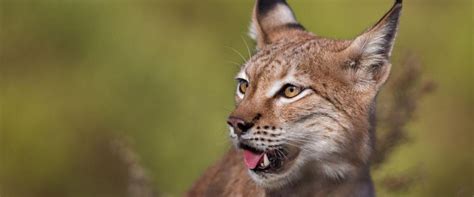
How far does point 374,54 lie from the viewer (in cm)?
856

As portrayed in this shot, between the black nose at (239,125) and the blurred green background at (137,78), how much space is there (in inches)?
297

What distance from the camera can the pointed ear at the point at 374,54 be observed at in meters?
8.52

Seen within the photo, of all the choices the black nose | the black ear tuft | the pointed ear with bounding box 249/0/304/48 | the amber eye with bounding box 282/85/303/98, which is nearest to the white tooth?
the black nose

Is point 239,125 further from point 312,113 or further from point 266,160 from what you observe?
point 312,113

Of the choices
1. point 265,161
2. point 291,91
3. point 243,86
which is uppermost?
point 243,86

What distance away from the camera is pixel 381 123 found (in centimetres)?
970

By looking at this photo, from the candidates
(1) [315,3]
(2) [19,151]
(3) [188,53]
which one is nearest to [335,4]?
(1) [315,3]

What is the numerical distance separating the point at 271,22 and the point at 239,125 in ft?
5.45

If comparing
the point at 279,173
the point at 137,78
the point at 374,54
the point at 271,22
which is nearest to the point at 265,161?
the point at 279,173

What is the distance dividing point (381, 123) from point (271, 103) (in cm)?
167

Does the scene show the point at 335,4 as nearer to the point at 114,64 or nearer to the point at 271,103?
the point at 114,64

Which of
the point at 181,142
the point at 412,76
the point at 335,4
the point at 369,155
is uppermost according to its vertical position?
the point at 335,4

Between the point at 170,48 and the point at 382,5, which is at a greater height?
the point at 170,48

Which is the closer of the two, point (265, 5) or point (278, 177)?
point (278, 177)
